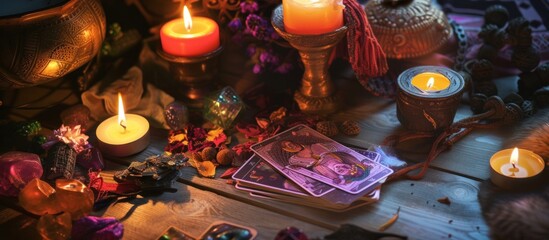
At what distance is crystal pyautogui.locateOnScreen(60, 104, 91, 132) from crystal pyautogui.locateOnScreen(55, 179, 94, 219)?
33cm

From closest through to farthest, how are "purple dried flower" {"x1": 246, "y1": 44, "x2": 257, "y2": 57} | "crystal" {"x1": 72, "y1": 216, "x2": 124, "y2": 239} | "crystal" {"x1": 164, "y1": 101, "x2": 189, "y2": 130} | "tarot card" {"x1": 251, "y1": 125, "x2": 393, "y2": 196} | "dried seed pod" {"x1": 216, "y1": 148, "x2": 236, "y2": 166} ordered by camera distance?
1. "crystal" {"x1": 72, "y1": 216, "x2": 124, "y2": 239}
2. "tarot card" {"x1": 251, "y1": 125, "x2": 393, "y2": 196}
3. "dried seed pod" {"x1": 216, "y1": 148, "x2": 236, "y2": 166}
4. "crystal" {"x1": 164, "y1": 101, "x2": 189, "y2": 130}
5. "purple dried flower" {"x1": 246, "y1": 44, "x2": 257, "y2": 57}

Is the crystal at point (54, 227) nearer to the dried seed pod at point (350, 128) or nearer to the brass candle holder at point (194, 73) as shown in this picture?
the brass candle holder at point (194, 73)

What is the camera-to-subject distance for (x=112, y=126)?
153 cm

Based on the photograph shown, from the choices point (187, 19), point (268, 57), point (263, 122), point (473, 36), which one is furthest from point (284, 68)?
point (473, 36)

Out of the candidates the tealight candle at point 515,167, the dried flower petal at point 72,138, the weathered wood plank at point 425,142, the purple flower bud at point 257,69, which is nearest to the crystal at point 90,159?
the dried flower petal at point 72,138

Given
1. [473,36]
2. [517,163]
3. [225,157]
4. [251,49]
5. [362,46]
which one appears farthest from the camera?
[473,36]

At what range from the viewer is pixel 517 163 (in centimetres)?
132

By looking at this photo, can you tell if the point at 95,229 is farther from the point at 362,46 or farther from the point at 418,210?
the point at 362,46

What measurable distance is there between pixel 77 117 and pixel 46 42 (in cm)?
26

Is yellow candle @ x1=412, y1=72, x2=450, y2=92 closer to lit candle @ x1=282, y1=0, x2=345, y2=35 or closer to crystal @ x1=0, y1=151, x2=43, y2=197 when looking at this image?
lit candle @ x1=282, y1=0, x2=345, y2=35

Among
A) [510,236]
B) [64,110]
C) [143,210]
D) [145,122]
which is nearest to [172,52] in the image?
[145,122]

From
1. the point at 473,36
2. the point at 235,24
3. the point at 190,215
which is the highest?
the point at 235,24

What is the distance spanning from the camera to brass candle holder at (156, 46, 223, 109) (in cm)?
156

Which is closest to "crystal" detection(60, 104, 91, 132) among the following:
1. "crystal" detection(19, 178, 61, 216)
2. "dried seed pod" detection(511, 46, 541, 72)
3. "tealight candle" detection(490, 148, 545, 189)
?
"crystal" detection(19, 178, 61, 216)
